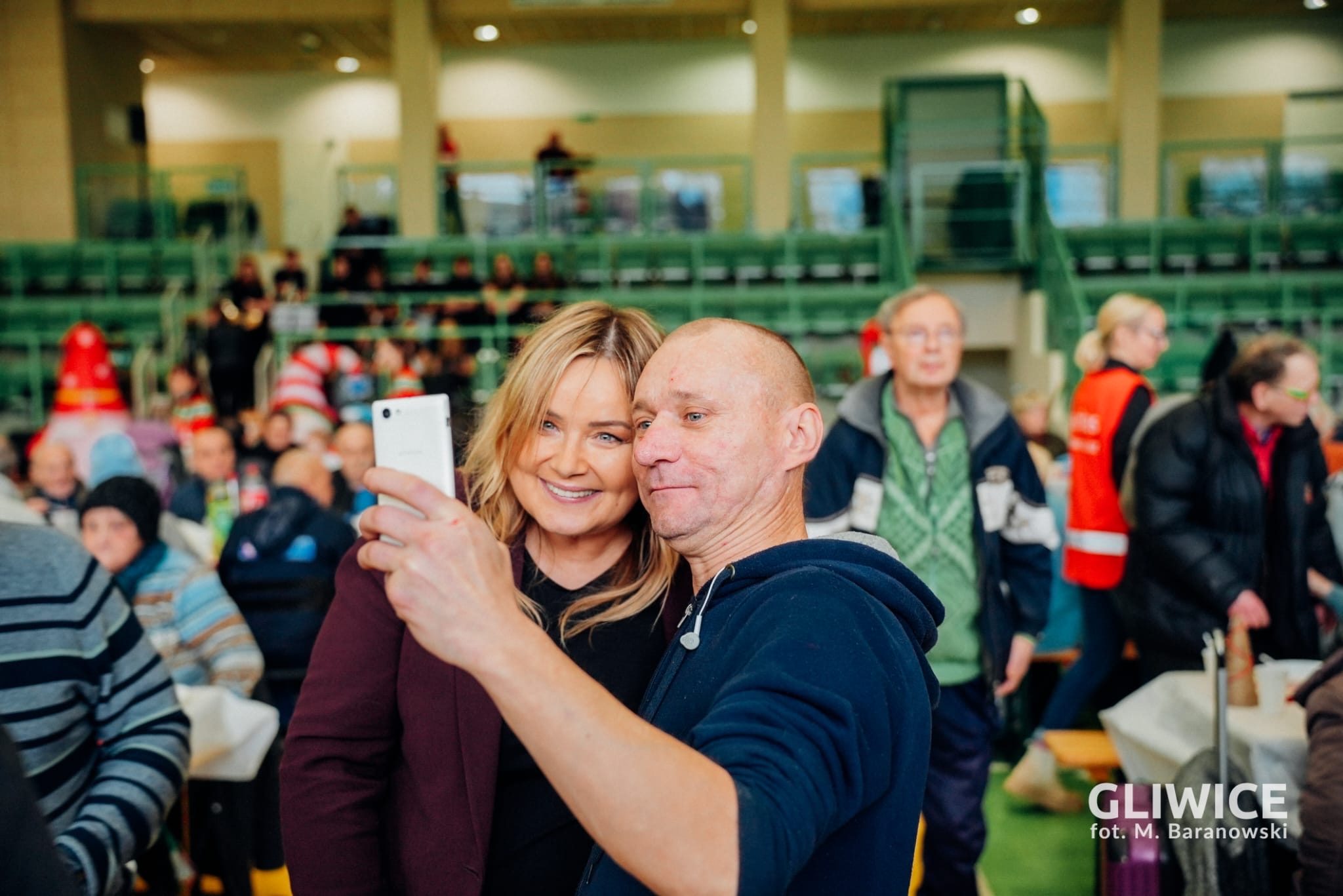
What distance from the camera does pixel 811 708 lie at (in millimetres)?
955

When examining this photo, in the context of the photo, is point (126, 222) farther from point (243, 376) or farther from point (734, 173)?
point (734, 173)

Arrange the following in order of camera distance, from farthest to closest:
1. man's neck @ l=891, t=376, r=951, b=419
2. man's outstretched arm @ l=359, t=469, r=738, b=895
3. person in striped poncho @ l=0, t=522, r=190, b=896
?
man's neck @ l=891, t=376, r=951, b=419 < person in striped poncho @ l=0, t=522, r=190, b=896 < man's outstretched arm @ l=359, t=469, r=738, b=895

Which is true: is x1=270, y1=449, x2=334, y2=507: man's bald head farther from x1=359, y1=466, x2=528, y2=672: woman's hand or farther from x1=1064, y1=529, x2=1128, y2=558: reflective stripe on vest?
x1=359, y1=466, x2=528, y2=672: woman's hand

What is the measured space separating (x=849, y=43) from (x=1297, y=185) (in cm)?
660

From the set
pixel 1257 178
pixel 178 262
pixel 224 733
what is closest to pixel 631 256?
pixel 178 262

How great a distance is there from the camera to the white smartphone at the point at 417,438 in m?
1.03

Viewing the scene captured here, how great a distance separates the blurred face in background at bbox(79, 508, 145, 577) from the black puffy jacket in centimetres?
289

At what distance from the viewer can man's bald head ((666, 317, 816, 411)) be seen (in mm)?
1257

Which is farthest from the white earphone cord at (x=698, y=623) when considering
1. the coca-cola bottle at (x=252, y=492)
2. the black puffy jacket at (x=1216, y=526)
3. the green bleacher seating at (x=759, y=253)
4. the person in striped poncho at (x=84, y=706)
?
the green bleacher seating at (x=759, y=253)

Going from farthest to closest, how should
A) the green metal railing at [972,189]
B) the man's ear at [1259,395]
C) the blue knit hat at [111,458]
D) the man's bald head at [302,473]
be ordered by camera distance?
the green metal railing at [972,189] → the blue knit hat at [111,458] → the man's bald head at [302,473] → the man's ear at [1259,395]

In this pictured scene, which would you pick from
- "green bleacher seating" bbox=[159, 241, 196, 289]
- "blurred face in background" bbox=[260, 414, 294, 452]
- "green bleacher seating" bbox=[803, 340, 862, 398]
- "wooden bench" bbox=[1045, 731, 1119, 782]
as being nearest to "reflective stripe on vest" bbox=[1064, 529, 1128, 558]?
"wooden bench" bbox=[1045, 731, 1119, 782]

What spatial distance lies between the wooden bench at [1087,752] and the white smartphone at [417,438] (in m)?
2.53

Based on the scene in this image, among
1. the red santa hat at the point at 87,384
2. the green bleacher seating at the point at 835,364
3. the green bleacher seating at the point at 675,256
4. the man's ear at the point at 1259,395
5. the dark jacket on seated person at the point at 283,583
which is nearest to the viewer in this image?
the man's ear at the point at 1259,395

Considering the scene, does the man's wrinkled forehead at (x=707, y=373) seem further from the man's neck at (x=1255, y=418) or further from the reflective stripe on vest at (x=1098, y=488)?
the reflective stripe on vest at (x=1098, y=488)
